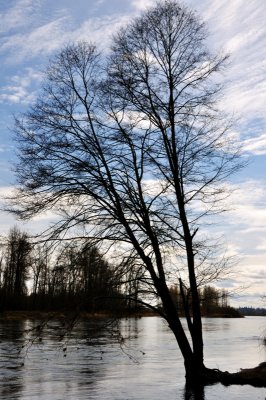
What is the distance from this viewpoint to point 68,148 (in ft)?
51.3

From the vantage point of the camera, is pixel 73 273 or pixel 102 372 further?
pixel 102 372

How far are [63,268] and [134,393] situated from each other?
193 inches


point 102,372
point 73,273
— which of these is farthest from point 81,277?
point 102,372

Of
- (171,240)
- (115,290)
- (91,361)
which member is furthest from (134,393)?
(91,361)

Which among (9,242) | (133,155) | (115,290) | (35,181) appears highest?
(133,155)

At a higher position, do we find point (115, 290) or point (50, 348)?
point (115, 290)

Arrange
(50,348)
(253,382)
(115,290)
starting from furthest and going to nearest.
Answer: (50,348) → (253,382) → (115,290)

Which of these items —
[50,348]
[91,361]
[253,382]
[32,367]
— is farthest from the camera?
[50,348]

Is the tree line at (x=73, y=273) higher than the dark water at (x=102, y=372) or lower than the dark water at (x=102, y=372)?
higher

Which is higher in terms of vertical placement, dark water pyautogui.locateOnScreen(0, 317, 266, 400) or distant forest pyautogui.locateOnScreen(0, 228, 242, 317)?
distant forest pyautogui.locateOnScreen(0, 228, 242, 317)

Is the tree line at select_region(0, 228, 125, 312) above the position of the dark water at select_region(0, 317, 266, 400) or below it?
above

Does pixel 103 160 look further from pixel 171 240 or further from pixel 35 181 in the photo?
pixel 171 240

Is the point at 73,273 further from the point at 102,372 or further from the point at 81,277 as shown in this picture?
the point at 102,372

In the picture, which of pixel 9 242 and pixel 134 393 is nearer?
pixel 9 242
